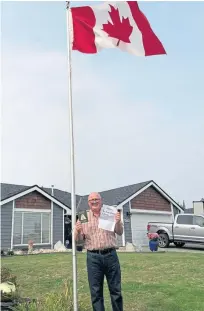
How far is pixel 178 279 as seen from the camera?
8.80 meters

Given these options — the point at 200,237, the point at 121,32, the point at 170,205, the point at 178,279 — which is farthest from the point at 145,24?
the point at 170,205

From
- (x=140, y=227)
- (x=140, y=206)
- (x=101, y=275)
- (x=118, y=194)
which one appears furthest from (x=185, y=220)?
(x=101, y=275)

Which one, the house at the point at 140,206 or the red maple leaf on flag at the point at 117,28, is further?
the house at the point at 140,206

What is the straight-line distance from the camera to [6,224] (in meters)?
21.7

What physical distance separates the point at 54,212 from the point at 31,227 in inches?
79.1

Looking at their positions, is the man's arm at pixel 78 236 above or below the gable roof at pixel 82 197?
below

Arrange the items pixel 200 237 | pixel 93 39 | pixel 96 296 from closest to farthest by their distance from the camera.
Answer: pixel 96 296
pixel 93 39
pixel 200 237

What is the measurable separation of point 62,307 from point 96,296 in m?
0.56

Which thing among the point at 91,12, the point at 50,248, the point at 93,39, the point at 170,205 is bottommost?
the point at 50,248

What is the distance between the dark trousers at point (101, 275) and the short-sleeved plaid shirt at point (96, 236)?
0.37 feet

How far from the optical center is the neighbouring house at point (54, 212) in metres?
22.0

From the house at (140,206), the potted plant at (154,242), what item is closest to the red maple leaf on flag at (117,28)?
the potted plant at (154,242)

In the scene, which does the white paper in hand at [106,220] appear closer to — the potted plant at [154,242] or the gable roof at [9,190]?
the potted plant at [154,242]

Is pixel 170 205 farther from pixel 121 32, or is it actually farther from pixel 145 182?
pixel 121 32
